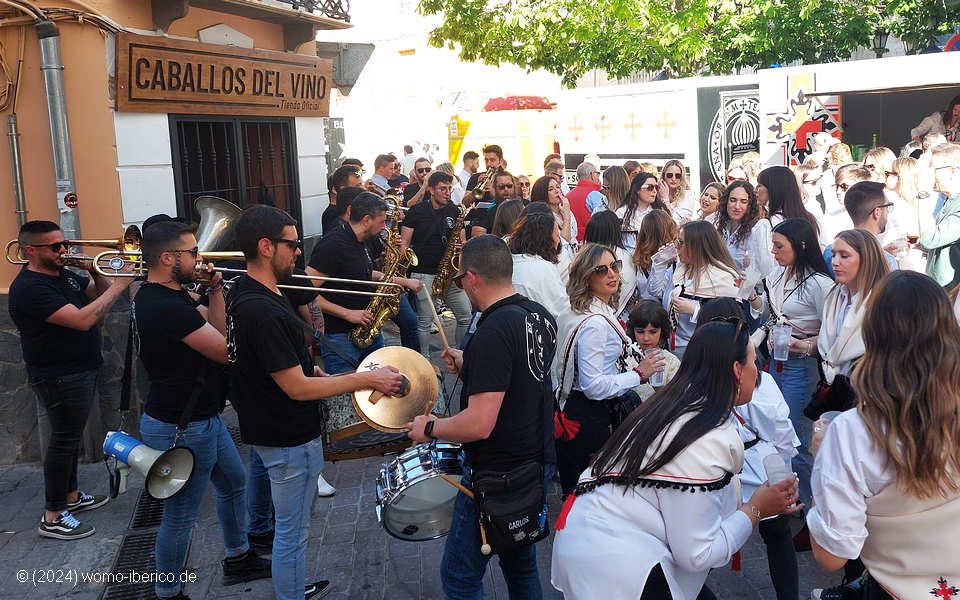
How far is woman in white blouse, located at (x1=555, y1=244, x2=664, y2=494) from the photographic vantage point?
4.27 meters

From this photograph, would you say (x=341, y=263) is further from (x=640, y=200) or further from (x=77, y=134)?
(x=640, y=200)

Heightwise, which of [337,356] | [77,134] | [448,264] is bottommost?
[337,356]

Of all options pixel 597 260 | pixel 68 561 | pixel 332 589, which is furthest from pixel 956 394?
pixel 68 561

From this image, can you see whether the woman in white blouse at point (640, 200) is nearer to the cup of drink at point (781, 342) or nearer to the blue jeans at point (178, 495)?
the cup of drink at point (781, 342)

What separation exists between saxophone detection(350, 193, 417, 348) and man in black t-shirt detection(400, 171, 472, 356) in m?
1.12

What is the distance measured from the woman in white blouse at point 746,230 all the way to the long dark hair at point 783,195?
0.13 metres

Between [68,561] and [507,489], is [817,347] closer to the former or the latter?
[507,489]

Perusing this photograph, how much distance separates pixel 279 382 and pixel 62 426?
253 centimetres

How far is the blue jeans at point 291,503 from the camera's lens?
3.95 meters

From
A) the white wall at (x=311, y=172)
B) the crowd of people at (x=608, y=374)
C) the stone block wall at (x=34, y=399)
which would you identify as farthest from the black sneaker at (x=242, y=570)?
the white wall at (x=311, y=172)

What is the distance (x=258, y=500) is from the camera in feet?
16.0

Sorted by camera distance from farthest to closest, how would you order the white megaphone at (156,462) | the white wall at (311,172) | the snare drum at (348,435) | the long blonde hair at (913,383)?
the white wall at (311,172)
the snare drum at (348,435)
the white megaphone at (156,462)
the long blonde hair at (913,383)

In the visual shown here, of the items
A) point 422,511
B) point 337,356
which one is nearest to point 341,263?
point 337,356

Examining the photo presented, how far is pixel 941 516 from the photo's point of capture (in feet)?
7.87
